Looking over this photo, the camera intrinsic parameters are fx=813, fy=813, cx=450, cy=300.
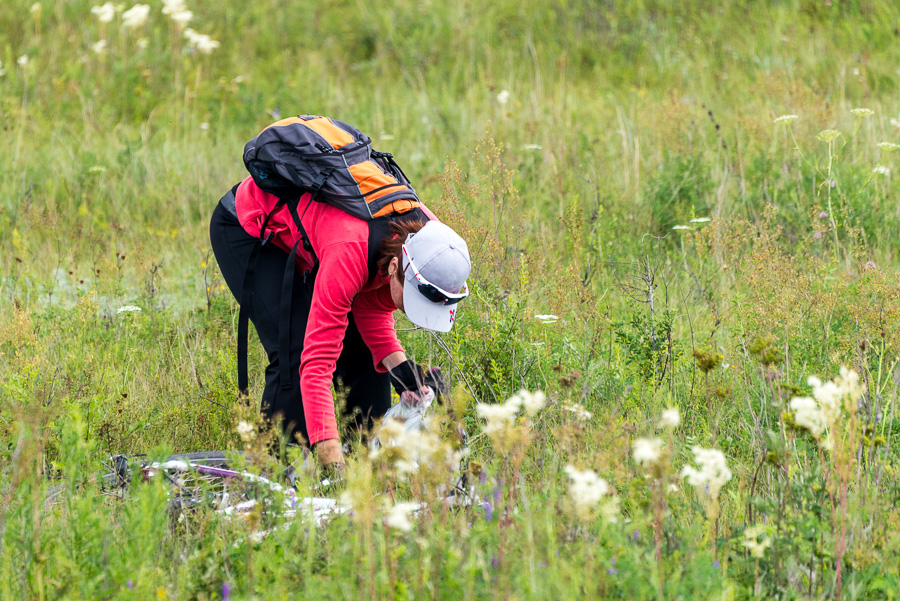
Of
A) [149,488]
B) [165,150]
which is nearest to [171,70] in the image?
[165,150]

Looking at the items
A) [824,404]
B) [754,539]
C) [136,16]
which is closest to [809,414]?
[824,404]

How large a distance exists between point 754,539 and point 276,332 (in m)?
2.05

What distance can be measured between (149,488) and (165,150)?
515cm

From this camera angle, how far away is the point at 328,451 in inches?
115

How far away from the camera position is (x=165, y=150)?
6.79 m

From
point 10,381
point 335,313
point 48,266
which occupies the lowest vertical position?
point 48,266

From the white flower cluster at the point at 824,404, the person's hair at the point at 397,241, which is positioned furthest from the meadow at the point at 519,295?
the person's hair at the point at 397,241

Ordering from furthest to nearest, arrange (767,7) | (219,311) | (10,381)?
(767,7) → (219,311) → (10,381)

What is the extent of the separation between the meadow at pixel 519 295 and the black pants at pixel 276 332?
0.69ft

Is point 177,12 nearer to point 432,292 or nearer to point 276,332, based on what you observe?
point 276,332

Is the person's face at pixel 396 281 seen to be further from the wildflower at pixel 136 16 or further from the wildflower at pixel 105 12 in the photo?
the wildflower at pixel 105 12

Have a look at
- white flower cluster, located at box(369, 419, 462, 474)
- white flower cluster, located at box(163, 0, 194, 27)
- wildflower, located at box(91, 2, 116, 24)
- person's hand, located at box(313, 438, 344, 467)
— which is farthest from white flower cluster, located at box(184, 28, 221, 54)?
white flower cluster, located at box(369, 419, 462, 474)

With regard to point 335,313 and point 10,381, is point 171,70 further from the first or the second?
point 335,313

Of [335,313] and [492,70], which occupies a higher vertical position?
[335,313]
